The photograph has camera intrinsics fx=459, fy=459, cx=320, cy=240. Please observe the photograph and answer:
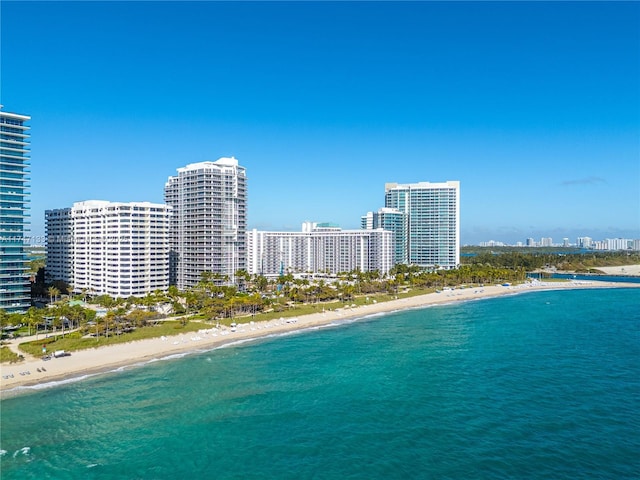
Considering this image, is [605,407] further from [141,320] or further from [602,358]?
[141,320]

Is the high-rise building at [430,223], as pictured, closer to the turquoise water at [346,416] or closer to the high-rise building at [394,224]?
the high-rise building at [394,224]

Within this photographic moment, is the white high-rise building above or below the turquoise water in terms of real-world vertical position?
above

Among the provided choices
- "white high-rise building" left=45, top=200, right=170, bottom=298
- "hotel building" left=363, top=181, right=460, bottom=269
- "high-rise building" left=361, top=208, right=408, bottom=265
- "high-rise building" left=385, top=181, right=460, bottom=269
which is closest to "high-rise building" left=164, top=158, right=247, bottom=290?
"white high-rise building" left=45, top=200, right=170, bottom=298

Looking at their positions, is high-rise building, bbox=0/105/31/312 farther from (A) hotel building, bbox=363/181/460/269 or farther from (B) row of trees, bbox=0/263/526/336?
(A) hotel building, bbox=363/181/460/269

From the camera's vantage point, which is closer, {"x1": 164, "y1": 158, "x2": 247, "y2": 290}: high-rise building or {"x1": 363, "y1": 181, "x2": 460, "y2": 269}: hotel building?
{"x1": 164, "y1": 158, "x2": 247, "y2": 290}: high-rise building

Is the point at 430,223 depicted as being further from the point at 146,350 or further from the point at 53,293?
the point at 146,350

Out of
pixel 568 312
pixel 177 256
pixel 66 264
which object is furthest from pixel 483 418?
pixel 66 264
